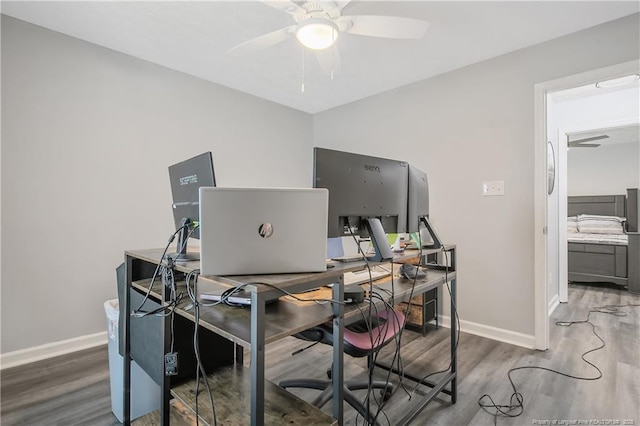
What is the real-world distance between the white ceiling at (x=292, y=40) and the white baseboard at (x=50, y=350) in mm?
2362

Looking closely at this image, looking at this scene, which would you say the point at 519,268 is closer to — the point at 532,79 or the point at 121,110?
the point at 532,79

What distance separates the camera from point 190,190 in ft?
4.41

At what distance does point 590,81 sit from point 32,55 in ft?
13.3

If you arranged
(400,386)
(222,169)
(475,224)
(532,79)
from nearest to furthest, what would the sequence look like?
(400,386)
(532,79)
(475,224)
(222,169)

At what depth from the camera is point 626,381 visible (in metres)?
1.99

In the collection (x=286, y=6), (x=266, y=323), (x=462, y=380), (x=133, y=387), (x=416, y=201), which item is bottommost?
(x=462, y=380)

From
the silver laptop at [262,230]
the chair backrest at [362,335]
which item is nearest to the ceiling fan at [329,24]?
the silver laptop at [262,230]

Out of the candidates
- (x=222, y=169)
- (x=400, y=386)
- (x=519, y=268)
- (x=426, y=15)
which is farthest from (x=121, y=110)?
(x=519, y=268)

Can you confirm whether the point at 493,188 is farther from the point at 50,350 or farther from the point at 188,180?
the point at 50,350

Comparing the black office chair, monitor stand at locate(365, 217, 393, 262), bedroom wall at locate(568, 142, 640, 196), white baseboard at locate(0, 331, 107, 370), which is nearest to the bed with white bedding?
bedroom wall at locate(568, 142, 640, 196)

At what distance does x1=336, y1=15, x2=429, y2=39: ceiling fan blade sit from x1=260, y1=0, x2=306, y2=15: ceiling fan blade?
0.25 metres

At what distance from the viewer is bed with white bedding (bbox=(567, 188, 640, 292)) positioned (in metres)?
4.27

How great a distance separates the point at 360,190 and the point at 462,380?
1598mm

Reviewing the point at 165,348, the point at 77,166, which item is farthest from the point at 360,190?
the point at 77,166
